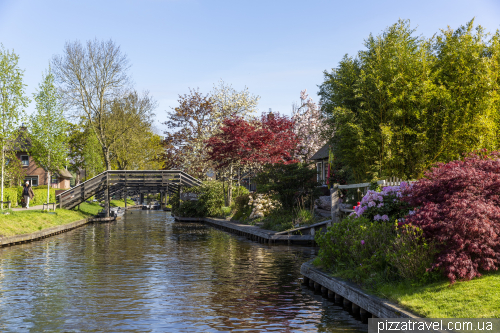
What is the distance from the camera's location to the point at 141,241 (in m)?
26.3

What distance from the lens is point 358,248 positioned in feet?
38.4

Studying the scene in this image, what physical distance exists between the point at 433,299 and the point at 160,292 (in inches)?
271

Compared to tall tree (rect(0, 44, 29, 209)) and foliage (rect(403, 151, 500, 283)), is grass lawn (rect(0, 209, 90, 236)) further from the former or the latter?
foliage (rect(403, 151, 500, 283))

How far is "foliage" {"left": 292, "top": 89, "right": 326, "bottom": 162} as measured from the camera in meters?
52.9

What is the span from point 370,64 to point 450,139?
5544mm

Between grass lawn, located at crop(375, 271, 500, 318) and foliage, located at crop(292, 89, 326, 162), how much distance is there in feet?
141

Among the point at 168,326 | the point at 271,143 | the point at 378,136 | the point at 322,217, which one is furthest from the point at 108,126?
the point at 168,326

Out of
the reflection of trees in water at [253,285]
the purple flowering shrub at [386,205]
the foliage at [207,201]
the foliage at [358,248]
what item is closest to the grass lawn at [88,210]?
the foliage at [207,201]

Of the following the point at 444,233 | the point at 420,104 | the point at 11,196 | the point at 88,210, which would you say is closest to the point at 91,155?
the point at 88,210

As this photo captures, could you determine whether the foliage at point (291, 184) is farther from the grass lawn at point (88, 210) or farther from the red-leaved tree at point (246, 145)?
the grass lawn at point (88, 210)

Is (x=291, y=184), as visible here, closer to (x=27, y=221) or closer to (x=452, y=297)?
(x=27, y=221)

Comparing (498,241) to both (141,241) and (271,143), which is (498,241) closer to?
(141,241)

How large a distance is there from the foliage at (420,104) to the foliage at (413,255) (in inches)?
412

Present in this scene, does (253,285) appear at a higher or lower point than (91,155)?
lower
